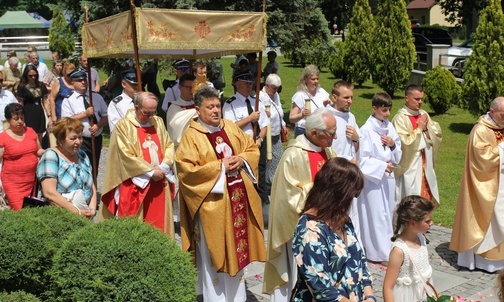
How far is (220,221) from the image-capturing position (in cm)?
593

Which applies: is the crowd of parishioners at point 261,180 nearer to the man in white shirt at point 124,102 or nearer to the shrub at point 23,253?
the man in white shirt at point 124,102

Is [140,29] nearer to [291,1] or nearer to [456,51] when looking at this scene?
[291,1]

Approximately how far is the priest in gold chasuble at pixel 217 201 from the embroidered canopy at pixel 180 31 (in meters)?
1.03

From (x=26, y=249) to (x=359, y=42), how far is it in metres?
20.3

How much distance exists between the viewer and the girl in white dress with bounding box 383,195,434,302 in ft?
15.6

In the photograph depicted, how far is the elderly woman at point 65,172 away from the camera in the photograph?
233 inches

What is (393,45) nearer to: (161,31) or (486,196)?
(486,196)

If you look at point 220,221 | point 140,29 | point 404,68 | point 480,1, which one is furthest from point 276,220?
point 480,1

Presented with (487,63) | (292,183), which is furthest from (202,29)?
(487,63)

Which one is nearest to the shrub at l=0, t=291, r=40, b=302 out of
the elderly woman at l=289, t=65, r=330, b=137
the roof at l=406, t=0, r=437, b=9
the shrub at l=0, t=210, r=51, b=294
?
the shrub at l=0, t=210, r=51, b=294

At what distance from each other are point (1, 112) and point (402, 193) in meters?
5.88

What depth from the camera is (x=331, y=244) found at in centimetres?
362

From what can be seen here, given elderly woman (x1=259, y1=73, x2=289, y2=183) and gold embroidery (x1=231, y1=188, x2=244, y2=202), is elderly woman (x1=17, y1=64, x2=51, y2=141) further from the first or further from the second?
gold embroidery (x1=231, y1=188, x2=244, y2=202)

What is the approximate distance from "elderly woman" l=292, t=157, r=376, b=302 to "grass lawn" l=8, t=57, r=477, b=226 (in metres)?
5.77
